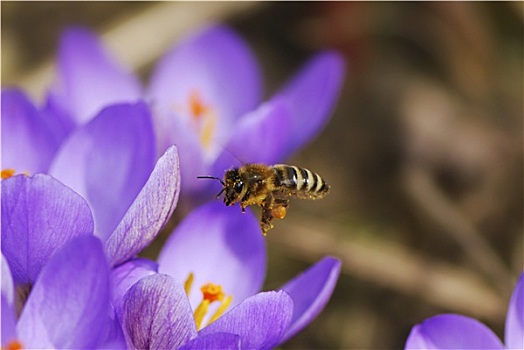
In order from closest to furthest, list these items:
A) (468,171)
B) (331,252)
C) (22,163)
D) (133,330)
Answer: (133,330), (22,163), (331,252), (468,171)

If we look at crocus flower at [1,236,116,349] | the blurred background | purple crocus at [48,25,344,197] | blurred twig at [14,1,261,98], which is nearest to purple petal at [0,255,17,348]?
crocus flower at [1,236,116,349]

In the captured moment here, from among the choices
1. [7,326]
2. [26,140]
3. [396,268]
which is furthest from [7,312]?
[396,268]

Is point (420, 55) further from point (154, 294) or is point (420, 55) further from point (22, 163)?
point (154, 294)

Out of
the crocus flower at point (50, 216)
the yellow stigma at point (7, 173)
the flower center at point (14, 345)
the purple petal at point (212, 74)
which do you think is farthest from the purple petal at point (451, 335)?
the purple petal at point (212, 74)

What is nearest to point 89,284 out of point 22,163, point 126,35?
point 22,163

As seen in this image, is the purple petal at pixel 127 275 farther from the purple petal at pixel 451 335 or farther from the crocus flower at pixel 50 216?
the purple petal at pixel 451 335

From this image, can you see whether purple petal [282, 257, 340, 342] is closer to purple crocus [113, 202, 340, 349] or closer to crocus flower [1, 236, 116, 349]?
purple crocus [113, 202, 340, 349]

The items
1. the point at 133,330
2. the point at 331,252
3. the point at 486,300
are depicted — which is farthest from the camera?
the point at 331,252

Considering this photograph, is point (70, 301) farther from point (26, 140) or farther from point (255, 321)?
point (26, 140)
